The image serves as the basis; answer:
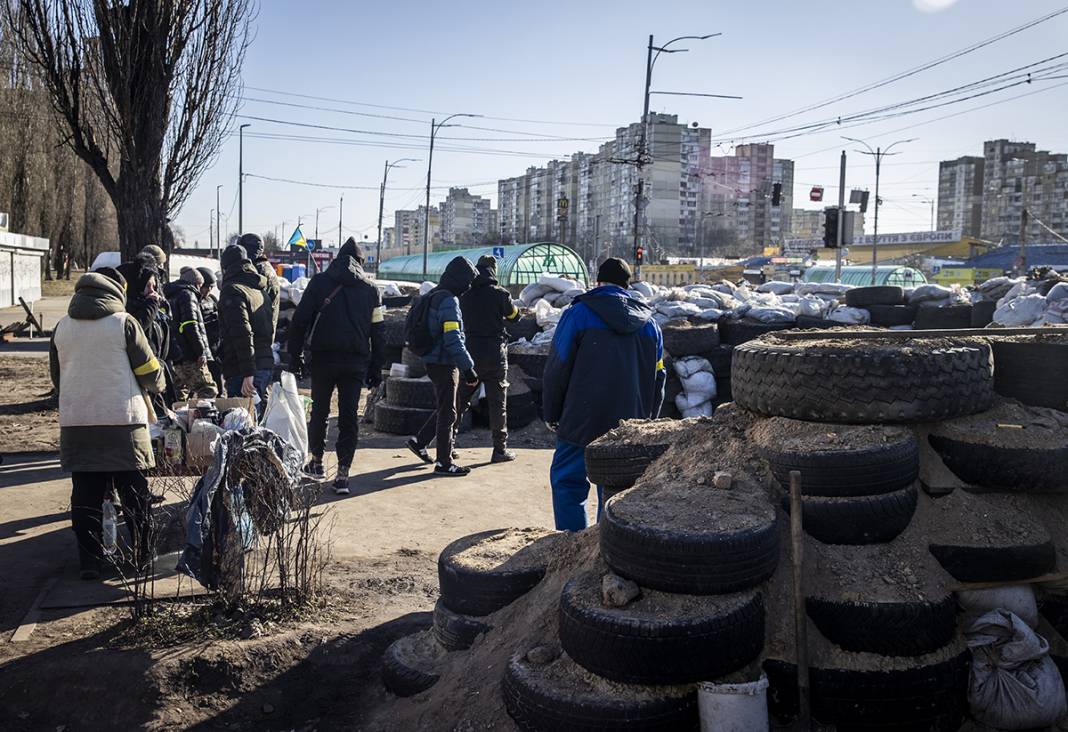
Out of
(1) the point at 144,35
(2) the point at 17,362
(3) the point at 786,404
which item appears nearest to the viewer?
(3) the point at 786,404

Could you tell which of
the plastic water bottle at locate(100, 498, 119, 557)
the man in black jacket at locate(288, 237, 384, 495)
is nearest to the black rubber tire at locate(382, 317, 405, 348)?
the man in black jacket at locate(288, 237, 384, 495)

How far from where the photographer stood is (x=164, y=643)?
3961 millimetres

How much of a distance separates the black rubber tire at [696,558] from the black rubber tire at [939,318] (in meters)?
10.7

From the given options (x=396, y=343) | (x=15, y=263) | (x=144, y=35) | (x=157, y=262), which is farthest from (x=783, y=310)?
(x=15, y=263)

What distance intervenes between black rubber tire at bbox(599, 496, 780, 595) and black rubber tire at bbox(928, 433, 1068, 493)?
43.6 inches

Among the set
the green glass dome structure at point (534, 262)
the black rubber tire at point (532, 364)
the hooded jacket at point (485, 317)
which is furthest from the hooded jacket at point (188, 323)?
the green glass dome structure at point (534, 262)

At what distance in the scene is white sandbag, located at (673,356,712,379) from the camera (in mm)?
11438

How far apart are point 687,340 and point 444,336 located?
493 cm

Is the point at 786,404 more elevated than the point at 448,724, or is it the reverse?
the point at 786,404

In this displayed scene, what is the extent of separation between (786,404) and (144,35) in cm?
1027

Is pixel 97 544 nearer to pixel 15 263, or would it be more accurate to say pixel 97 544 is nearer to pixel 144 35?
pixel 144 35

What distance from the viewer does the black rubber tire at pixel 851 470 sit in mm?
3340

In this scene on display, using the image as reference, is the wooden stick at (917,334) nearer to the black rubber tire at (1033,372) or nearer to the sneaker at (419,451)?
the black rubber tire at (1033,372)

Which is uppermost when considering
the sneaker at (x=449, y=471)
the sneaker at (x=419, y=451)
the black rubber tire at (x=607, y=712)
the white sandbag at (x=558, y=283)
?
the white sandbag at (x=558, y=283)
